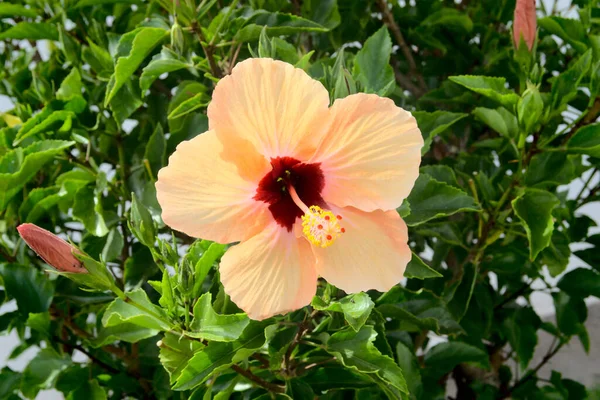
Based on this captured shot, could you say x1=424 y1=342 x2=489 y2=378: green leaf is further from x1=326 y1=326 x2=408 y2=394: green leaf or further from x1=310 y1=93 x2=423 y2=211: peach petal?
x1=310 y1=93 x2=423 y2=211: peach petal

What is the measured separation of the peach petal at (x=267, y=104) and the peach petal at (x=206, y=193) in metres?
0.02

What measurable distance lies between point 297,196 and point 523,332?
32.2 inches

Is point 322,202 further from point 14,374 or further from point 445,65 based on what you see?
point 445,65

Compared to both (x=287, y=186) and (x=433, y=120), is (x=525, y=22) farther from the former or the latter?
(x=287, y=186)

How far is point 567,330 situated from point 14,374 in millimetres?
1091

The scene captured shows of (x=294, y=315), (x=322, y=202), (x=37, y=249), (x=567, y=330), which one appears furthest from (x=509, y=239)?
(x=37, y=249)

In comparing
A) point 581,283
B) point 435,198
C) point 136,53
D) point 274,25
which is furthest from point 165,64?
point 581,283

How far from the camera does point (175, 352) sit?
0.77m

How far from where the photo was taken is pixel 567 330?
1.42 metres

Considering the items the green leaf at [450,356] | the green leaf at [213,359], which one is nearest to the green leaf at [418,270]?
the green leaf at [213,359]

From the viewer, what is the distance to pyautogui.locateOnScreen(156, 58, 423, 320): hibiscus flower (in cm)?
63

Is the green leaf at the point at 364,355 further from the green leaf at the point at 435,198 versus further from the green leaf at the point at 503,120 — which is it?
the green leaf at the point at 503,120

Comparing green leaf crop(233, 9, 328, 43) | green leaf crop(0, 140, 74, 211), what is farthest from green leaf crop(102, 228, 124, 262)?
green leaf crop(233, 9, 328, 43)

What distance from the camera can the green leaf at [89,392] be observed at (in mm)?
1053
